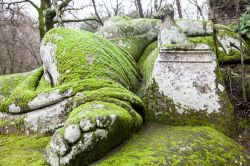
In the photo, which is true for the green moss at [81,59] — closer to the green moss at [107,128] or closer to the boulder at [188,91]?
the boulder at [188,91]

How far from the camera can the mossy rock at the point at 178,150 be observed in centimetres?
259

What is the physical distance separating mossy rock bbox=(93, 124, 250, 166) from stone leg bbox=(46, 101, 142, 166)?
0.13 meters

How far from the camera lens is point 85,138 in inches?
98.3

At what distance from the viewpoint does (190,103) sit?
13.1 ft

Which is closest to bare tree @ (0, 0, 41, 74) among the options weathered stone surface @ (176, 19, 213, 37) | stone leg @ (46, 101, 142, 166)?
weathered stone surface @ (176, 19, 213, 37)

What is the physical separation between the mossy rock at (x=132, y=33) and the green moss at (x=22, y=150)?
4.08m

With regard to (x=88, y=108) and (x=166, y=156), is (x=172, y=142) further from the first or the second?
(x=88, y=108)

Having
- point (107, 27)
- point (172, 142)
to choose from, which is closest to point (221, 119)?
point (172, 142)

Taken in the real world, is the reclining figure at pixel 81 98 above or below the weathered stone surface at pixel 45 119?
above

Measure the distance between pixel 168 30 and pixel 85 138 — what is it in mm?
2814

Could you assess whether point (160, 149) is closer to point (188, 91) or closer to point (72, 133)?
point (72, 133)

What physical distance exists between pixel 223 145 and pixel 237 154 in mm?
162

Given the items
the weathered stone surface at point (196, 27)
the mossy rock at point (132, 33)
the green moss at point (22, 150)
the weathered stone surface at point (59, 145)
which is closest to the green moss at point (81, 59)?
the green moss at point (22, 150)

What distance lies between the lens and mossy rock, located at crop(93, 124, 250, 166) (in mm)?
2592
